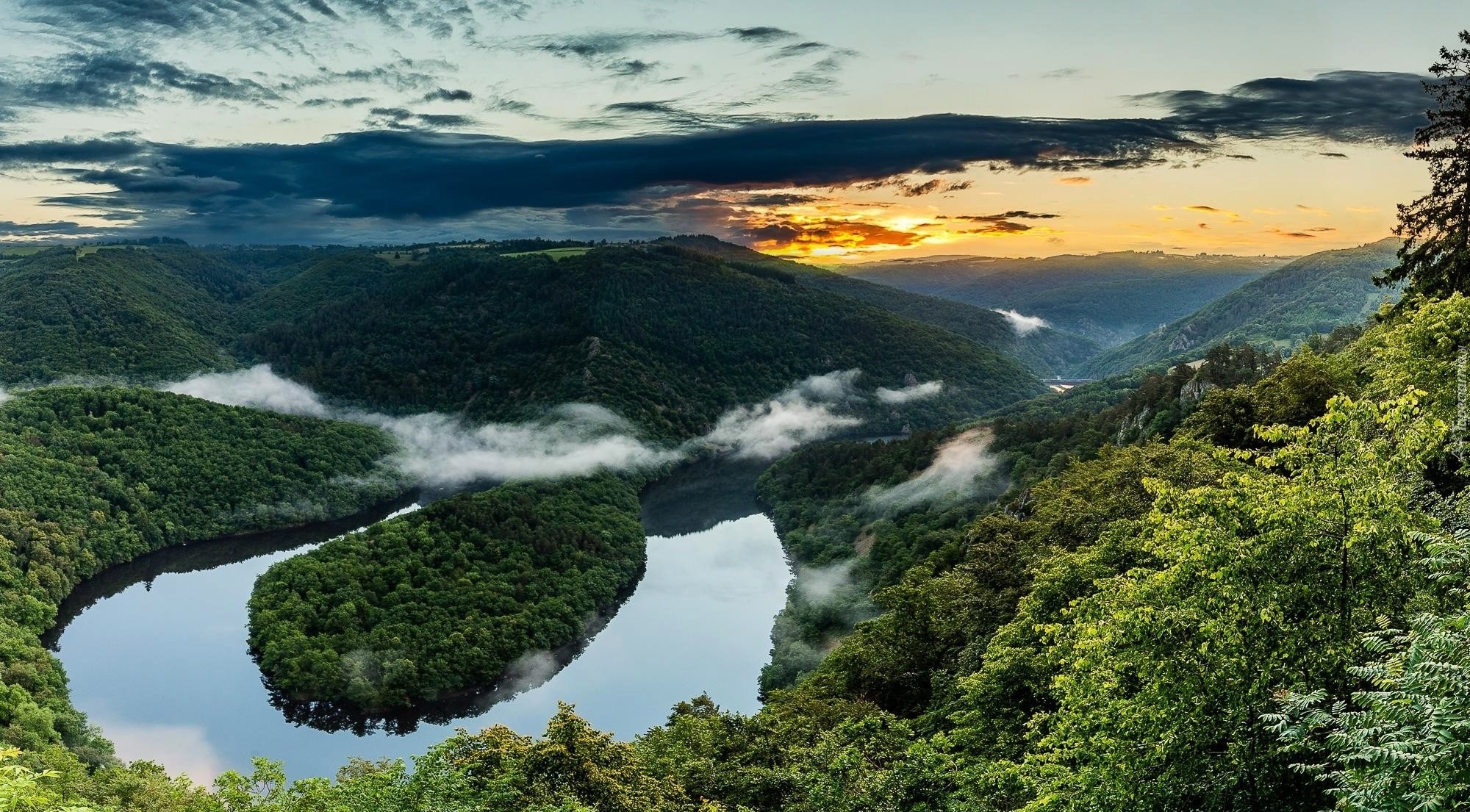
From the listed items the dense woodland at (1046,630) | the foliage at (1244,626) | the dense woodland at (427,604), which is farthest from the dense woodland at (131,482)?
the foliage at (1244,626)

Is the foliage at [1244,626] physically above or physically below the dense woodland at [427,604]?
above

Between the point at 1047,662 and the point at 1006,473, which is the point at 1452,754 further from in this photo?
the point at 1006,473

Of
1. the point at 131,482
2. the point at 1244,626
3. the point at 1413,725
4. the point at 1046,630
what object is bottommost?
the point at 131,482

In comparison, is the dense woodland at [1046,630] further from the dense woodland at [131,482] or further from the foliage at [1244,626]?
the dense woodland at [131,482]

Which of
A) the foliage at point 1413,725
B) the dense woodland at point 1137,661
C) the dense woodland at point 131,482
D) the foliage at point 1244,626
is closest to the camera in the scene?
the foliage at point 1413,725

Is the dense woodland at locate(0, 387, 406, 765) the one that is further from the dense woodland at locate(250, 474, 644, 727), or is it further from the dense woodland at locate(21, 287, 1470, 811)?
the dense woodland at locate(21, 287, 1470, 811)

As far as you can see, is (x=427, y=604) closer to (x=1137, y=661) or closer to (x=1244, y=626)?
(x=1137, y=661)

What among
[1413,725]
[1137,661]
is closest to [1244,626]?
[1137,661]

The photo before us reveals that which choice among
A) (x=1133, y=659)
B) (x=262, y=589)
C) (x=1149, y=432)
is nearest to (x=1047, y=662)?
(x=1133, y=659)
